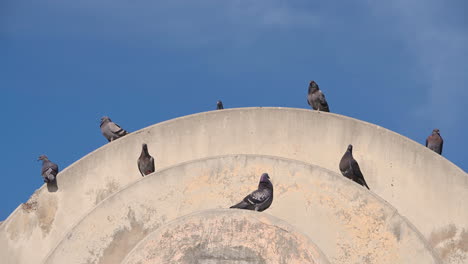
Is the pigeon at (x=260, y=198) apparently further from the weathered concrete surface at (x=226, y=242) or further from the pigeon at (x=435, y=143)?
the pigeon at (x=435, y=143)

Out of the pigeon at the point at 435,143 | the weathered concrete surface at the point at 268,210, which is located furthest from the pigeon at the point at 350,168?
the pigeon at the point at 435,143

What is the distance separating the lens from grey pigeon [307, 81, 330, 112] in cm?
2305

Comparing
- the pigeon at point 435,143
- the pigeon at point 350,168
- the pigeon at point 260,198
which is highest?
the pigeon at point 435,143

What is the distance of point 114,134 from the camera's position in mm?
23656

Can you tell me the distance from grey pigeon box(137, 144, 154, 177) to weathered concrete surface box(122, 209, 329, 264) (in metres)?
4.92

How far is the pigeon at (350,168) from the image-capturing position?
20.5 metres

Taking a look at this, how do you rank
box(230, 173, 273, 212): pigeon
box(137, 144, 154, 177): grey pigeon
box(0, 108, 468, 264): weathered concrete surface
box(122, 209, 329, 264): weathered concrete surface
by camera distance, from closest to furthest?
box(122, 209, 329, 264): weathered concrete surface < box(230, 173, 273, 212): pigeon < box(0, 108, 468, 264): weathered concrete surface < box(137, 144, 154, 177): grey pigeon

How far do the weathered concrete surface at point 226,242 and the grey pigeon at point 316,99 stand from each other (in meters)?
6.64

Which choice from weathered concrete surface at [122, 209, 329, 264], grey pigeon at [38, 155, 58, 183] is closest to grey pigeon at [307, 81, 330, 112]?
grey pigeon at [38, 155, 58, 183]

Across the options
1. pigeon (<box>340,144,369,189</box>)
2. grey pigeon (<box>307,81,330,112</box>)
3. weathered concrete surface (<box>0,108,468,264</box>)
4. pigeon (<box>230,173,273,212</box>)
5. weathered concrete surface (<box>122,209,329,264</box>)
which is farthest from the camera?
grey pigeon (<box>307,81,330,112</box>)

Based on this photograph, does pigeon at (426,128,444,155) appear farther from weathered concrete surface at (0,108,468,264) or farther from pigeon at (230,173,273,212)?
pigeon at (230,173,273,212)

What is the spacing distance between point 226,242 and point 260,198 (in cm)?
151

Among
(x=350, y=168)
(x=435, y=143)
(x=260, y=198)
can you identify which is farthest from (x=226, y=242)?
(x=435, y=143)

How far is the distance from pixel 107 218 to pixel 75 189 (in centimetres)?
367
